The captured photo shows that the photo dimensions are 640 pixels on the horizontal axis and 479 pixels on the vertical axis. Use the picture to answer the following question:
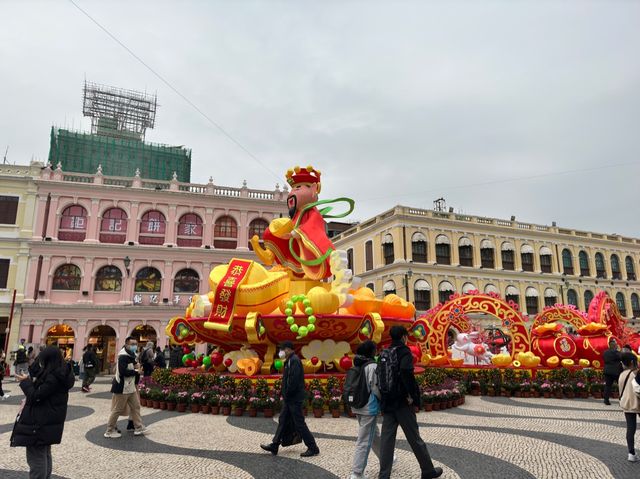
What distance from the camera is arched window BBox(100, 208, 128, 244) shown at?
29.0 meters

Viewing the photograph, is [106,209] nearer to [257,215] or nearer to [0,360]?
[257,215]

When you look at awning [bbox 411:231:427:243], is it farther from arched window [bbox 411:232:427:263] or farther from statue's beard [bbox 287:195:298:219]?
statue's beard [bbox 287:195:298:219]

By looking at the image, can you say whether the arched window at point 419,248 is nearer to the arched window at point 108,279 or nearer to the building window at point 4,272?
the arched window at point 108,279

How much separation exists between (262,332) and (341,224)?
42465mm

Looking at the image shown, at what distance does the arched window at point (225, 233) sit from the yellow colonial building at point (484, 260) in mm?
12287

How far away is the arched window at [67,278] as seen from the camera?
27.7 meters

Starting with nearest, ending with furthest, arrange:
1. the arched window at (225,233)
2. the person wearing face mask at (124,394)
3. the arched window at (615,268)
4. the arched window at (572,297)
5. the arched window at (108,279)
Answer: the person wearing face mask at (124,394)
the arched window at (108,279)
the arched window at (225,233)
the arched window at (572,297)
the arched window at (615,268)

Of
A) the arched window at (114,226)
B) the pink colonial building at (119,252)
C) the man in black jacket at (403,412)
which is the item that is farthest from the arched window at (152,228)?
the man in black jacket at (403,412)

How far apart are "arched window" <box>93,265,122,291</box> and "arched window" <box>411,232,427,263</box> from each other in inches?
832

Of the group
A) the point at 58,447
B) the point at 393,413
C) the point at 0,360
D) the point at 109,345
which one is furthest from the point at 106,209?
the point at 393,413

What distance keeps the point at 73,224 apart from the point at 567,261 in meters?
40.4

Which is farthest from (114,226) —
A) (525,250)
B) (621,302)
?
(621,302)

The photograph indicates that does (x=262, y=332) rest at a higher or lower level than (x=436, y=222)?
lower

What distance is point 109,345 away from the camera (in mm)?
27969
